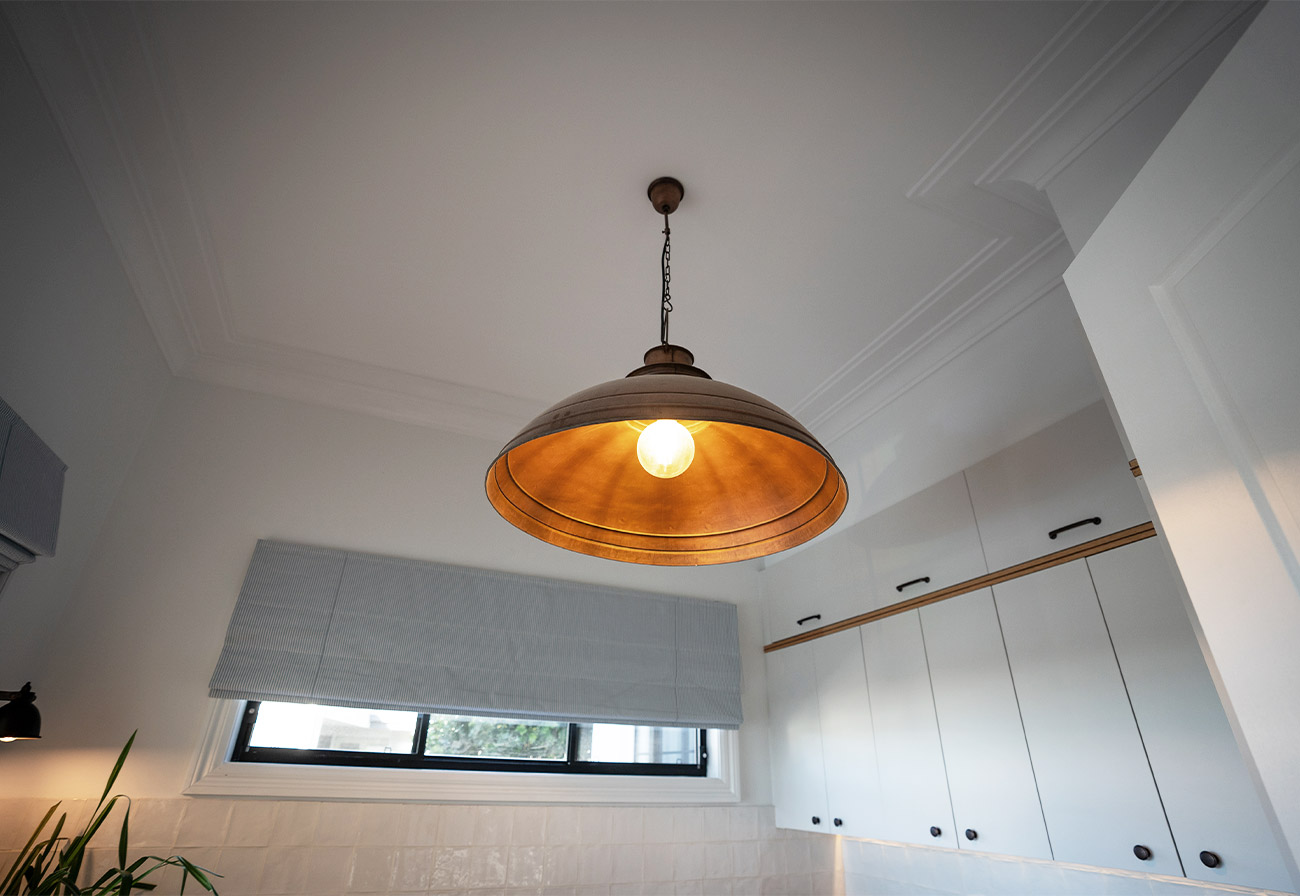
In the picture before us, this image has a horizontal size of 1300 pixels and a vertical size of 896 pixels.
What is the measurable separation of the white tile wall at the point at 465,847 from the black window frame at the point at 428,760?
5.9 inches

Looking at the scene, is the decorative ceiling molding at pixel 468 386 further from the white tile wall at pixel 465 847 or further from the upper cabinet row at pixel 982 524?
the white tile wall at pixel 465 847

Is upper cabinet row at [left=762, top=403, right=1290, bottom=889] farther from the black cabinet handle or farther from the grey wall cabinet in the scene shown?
the grey wall cabinet

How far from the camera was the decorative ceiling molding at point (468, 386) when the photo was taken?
1550 mm

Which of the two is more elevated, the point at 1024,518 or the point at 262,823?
the point at 1024,518

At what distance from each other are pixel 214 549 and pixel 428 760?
116 cm

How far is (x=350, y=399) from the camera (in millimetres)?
2977

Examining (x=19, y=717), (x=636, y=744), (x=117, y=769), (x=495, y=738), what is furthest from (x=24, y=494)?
(x=636, y=744)

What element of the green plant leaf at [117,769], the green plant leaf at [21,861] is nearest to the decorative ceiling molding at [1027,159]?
the green plant leaf at [117,769]

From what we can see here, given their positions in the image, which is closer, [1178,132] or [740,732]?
[1178,132]

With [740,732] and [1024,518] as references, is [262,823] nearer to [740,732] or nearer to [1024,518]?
[740,732]

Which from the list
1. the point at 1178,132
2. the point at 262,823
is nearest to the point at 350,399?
the point at 262,823

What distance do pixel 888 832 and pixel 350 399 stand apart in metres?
2.74

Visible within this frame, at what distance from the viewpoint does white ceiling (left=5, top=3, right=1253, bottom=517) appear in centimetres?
158

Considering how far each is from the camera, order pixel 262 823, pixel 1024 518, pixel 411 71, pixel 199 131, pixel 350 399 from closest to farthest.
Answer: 1. pixel 411 71
2. pixel 199 131
3. pixel 1024 518
4. pixel 262 823
5. pixel 350 399
